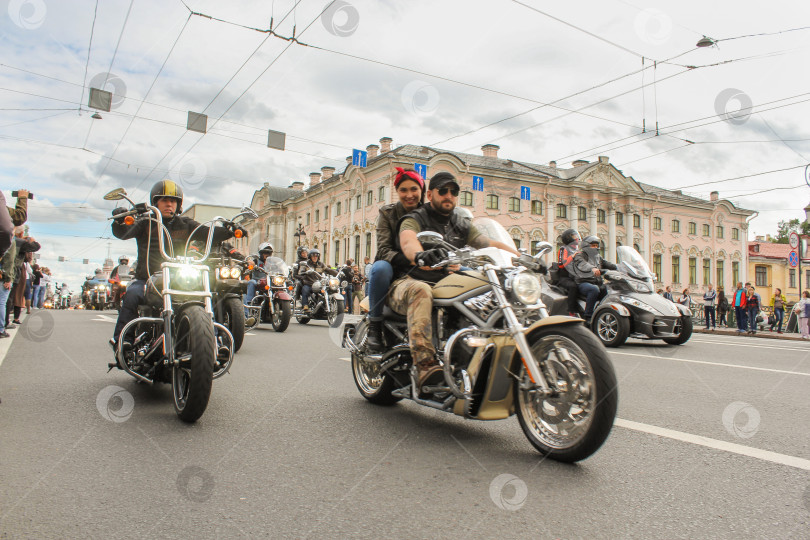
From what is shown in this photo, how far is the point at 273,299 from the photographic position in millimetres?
11383

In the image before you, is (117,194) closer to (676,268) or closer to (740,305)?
(740,305)

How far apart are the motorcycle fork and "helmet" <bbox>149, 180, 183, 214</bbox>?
9.90ft

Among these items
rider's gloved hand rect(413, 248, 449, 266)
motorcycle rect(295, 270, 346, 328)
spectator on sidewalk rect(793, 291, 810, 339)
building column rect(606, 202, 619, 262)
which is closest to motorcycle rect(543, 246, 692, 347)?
motorcycle rect(295, 270, 346, 328)

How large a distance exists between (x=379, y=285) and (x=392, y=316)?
231mm

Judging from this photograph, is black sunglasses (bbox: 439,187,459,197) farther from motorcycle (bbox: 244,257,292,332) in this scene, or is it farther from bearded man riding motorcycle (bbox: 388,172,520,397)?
motorcycle (bbox: 244,257,292,332)

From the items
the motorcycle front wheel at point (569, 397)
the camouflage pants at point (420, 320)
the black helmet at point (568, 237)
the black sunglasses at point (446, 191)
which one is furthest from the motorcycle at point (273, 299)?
the motorcycle front wheel at point (569, 397)

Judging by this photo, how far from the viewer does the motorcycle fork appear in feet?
9.95

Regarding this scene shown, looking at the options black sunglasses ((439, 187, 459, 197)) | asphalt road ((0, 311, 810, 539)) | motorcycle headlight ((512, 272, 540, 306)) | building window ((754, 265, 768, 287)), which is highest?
building window ((754, 265, 768, 287))

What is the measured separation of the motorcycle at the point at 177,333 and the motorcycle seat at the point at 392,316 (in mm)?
1088

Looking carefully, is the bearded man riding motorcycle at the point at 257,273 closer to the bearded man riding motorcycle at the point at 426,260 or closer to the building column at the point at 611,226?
the bearded man riding motorcycle at the point at 426,260

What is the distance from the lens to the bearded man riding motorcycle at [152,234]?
4738 millimetres

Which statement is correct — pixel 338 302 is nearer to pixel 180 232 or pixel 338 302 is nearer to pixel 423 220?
pixel 180 232

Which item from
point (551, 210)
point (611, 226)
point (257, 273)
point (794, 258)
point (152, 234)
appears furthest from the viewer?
point (611, 226)

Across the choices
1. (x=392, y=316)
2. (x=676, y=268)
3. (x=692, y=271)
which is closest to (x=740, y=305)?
(x=392, y=316)
